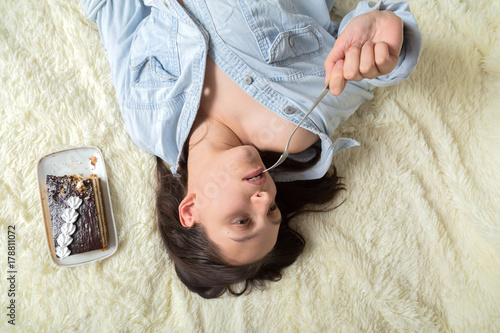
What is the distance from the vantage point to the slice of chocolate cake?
101 centimetres

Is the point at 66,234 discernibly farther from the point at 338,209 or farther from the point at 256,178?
the point at 338,209

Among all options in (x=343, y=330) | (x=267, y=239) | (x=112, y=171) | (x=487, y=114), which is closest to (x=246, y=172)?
(x=267, y=239)

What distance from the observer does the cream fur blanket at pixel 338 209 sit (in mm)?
1054

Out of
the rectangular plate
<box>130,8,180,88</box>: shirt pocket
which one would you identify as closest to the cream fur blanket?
the rectangular plate

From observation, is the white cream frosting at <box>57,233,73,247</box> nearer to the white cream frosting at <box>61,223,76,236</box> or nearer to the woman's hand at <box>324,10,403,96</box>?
the white cream frosting at <box>61,223,76,236</box>

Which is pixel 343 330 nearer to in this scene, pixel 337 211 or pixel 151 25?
pixel 337 211

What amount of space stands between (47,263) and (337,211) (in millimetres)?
880

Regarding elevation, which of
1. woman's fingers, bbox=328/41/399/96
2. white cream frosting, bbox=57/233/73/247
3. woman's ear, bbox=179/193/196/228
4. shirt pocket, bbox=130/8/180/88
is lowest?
white cream frosting, bbox=57/233/73/247

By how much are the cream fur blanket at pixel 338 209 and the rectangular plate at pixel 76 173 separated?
0.03 metres

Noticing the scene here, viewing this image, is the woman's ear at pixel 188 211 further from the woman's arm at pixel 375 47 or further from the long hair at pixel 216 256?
the woman's arm at pixel 375 47

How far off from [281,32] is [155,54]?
35 cm

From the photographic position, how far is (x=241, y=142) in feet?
3.25

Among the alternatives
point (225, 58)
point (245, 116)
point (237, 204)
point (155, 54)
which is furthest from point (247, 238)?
point (155, 54)

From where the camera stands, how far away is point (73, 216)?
101 centimetres
